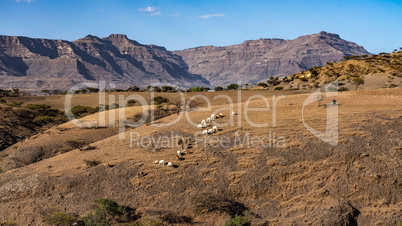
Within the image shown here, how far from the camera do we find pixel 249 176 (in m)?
17.2

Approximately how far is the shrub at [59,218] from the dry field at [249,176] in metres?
0.77

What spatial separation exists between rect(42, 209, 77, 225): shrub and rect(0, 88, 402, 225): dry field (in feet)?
2.54

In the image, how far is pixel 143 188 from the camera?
17359 mm

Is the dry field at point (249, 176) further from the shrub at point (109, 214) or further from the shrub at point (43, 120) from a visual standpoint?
the shrub at point (43, 120)

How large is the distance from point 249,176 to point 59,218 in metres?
10.2

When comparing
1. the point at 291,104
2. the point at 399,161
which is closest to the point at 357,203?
the point at 399,161

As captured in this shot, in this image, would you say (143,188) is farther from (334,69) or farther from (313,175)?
(334,69)

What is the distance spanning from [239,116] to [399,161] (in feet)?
39.7

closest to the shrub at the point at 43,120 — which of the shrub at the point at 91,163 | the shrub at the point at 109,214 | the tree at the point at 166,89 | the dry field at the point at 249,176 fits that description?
the dry field at the point at 249,176

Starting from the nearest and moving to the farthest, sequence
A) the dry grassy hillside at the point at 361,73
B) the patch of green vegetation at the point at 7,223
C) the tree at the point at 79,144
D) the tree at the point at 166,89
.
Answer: the patch of green vegetation at the point at 7,223, the tree at the point at 79,144, the dry grassy hillside at the point at 361,73, the tree at the point at 166,89

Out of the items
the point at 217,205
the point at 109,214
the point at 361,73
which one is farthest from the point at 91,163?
the point at 361,73

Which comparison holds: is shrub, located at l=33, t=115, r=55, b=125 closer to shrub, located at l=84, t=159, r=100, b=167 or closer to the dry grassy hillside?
shrub, located at l=84, t=159, r=100, b=167

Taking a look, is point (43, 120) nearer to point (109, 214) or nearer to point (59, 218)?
point (59, 218)

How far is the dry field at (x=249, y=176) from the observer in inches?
594
